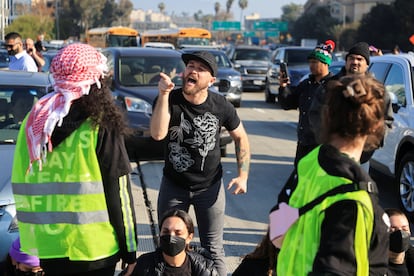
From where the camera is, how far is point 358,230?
2.20 meters

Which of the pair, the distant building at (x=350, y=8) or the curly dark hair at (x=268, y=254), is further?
the distant building at (x=350, y=8)

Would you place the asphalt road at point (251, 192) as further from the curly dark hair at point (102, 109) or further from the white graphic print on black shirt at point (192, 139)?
the curly dark hair at point (102, 109)

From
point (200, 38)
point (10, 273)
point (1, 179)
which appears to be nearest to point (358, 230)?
point (10, 273)

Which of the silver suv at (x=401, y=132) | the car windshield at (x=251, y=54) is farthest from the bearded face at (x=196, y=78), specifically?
the car windshield at (x=251, y=54)

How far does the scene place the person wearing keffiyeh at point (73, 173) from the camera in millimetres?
3002

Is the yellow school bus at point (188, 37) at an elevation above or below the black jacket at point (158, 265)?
above

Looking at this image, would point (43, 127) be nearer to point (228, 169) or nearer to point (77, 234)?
point (77, 234)

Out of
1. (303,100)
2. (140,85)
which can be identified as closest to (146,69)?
(140,85)

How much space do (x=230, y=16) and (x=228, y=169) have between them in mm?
161656

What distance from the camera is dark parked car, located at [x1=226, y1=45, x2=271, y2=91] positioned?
82.3 feet

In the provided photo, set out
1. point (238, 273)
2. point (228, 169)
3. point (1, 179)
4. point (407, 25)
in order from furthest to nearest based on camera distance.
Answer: point (407, 25)
point (228, 169)
point (1, 179)
point (238, 273)

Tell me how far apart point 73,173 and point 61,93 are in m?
0.38

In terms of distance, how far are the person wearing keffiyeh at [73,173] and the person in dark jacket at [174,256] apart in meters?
0.89

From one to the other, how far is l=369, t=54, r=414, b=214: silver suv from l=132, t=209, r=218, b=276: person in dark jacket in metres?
3.56
